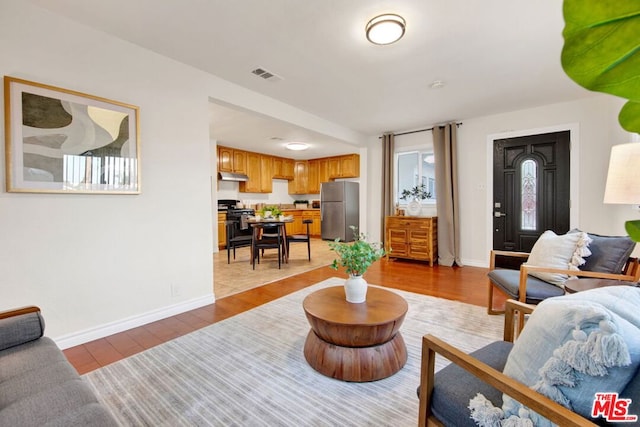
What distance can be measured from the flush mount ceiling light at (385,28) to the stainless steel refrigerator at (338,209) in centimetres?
509

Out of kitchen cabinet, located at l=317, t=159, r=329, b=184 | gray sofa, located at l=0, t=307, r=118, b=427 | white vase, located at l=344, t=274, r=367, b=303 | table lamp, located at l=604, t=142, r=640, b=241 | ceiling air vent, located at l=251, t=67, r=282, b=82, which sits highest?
ceiling air vent, located at l=251, t=67, r=282, b=82

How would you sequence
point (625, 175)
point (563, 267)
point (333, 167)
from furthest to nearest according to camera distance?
1. point (333, 167)
2. point (563, 267)
3. point (625, 175)

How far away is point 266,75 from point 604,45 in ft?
9.76

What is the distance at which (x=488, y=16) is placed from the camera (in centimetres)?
200

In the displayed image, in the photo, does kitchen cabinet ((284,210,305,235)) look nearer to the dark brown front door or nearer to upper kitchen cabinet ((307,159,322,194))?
upper kitchen cabinet ((307,159,322,194))

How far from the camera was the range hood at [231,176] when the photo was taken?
6.39m

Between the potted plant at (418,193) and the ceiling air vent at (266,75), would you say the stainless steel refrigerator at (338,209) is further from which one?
the ceiling air vent at (266,75)

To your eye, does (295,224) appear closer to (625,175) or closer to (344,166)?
(344,166)

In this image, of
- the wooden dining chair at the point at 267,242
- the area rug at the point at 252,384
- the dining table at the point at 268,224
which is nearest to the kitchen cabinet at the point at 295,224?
the wooden dining chair at the point at 267,242

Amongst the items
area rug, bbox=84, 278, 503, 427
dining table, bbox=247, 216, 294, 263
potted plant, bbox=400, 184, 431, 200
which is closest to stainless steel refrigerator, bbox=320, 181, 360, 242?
potted plant, bbox=400, 184, 431, 200

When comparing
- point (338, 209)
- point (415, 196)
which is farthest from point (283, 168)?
point (415, 196)

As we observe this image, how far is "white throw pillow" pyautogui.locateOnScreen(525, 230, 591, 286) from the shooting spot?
217 centimetres

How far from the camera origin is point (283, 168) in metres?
8.06

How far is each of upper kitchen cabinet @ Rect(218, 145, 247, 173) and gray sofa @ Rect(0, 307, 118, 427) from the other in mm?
5314
